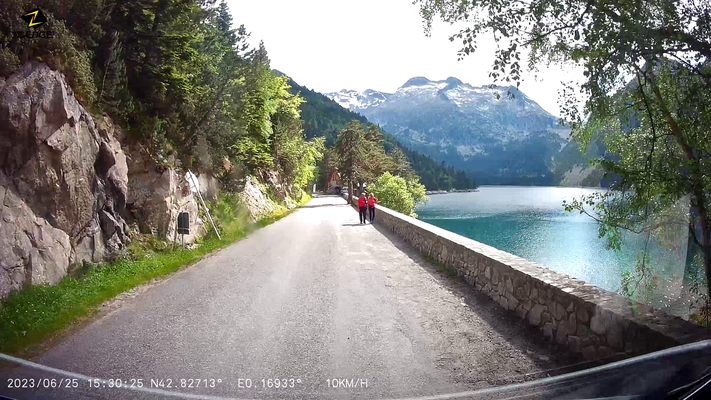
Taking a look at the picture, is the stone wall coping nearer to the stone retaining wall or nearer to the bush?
the stone retaining wall

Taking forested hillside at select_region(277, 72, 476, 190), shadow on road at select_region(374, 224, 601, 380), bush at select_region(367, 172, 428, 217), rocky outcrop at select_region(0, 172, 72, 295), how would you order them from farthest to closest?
forested hillside at select_region(277, 72, 476, 190), bush at select_region(367, 172, 428, 217), rocky outcrop at select_region(0, 172, 72, 295), shadow on road at select_region(374, 224, 601, 380)

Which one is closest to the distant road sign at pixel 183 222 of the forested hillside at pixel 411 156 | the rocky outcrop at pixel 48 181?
the rocky outcrop at pixel 48 181

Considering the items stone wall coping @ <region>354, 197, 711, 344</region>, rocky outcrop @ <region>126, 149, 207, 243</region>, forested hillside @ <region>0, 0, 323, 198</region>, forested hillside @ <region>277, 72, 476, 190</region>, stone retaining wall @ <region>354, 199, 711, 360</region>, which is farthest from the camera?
forested hillside @ <region>277, 72, 476, 190</region>

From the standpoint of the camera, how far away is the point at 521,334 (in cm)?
537

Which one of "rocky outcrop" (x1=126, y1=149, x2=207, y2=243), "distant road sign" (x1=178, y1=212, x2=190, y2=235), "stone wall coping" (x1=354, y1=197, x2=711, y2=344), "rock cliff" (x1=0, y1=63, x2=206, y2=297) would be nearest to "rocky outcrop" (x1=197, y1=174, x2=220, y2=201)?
"rocky outcrop" (x1=126, y1=149, x2=207, y2=243)

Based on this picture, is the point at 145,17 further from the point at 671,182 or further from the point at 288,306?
the point at 671,182

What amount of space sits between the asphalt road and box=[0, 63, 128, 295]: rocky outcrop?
143 cm

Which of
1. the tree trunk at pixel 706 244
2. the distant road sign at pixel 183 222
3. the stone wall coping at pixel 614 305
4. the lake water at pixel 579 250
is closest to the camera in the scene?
the stone wall coping at pixel 614 305

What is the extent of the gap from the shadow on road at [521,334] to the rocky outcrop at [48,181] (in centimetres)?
681

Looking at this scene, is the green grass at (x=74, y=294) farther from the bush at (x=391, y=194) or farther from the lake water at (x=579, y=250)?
the bush at (x=391, y=194)

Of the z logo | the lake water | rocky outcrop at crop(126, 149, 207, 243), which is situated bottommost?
the lake water

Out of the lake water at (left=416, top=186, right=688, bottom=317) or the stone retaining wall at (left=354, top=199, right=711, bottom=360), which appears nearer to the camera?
the stone retaining wall at (left=354, top=199, right=711, bottom=360)

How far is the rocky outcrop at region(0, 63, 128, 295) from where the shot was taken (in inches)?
252

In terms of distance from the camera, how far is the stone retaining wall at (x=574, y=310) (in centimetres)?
365
